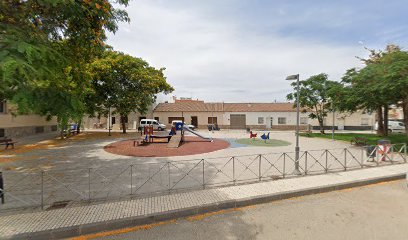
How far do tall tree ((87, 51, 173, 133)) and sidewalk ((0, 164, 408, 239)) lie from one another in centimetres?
2031

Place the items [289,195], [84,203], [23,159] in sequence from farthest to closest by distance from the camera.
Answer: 1. [23,159]
2. [289,195]
3. [84,203]

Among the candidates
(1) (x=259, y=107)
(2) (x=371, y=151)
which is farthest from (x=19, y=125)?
(1) (x=259, y=107)

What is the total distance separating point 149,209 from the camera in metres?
5.49

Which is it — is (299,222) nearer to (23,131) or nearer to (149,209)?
(149,209)

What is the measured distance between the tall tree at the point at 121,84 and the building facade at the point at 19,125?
7184 mm

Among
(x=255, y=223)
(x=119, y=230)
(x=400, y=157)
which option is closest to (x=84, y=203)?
(x=119, y=230)

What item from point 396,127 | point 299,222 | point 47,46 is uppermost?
point 47,46

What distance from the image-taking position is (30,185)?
24.3ft

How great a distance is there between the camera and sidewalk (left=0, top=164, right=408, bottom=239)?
459 cm

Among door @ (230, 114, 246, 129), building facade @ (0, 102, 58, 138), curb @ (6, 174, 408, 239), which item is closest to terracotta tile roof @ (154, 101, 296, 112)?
door @ (230, 114, 246, 129)

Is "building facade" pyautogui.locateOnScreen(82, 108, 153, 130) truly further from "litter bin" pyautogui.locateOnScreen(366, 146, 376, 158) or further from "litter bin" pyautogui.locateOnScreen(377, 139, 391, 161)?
"litter bin" pyautogui.locateOnScreen(377, 139, 391, 161)

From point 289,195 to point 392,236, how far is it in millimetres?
2564

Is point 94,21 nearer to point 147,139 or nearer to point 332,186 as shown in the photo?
point 332,186

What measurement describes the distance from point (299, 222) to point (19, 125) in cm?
2821
